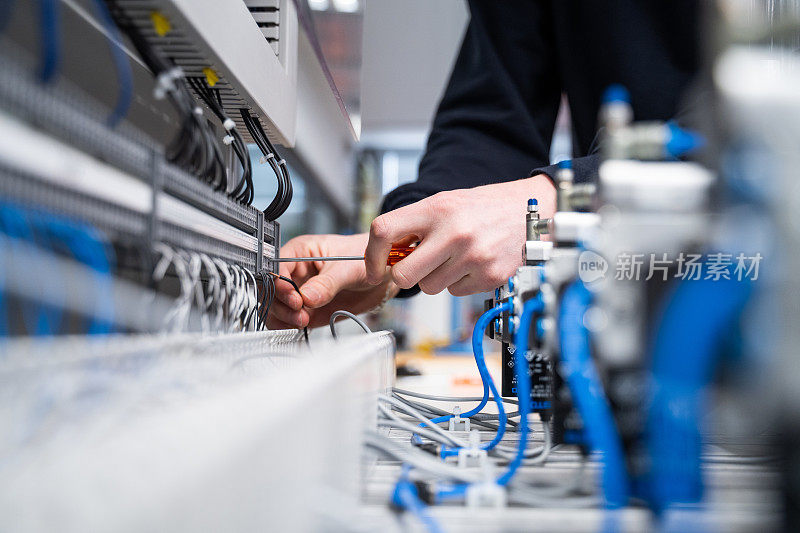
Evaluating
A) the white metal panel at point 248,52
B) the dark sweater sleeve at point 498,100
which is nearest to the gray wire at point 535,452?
the white metal panel at point 248,52

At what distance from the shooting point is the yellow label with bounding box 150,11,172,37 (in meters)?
0.64

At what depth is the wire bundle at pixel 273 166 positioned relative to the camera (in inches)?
39.1

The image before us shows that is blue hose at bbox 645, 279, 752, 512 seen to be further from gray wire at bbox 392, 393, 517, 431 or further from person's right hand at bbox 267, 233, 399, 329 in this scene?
person's right hand at bbox 267, 233, 399, 329

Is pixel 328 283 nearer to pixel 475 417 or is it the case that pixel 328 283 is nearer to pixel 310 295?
pixel 310 295

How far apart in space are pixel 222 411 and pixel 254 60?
740 millimetres

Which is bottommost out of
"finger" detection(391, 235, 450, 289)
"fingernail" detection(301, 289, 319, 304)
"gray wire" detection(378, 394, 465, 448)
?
"gray wire" detection(378, 394, 465, 448)

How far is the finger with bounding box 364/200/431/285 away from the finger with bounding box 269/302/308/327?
219 millimetres

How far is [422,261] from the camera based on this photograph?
40.3 inches

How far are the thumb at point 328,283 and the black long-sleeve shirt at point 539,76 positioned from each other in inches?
7.9

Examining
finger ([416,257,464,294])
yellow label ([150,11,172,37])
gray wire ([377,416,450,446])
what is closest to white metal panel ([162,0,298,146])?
yellow label ([150,11,172,37])

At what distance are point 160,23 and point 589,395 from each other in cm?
59

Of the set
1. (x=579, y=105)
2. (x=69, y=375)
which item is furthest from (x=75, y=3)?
(x=579, y=105)

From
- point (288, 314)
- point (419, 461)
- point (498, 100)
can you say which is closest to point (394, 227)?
point (288, 314)

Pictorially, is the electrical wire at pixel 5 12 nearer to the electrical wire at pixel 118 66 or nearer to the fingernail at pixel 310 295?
the electrical wire at pixel 118 66
